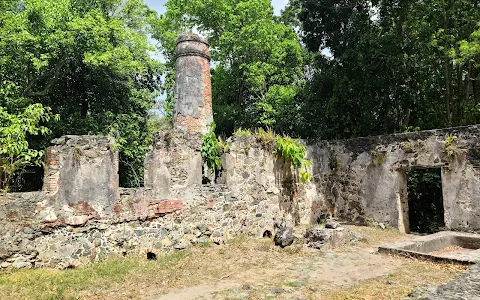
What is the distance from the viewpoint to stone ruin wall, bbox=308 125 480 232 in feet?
29.1

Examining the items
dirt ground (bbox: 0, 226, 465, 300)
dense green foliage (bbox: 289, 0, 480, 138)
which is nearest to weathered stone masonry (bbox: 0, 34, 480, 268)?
dirt ground (bbox: 0, 226, 465, 300)

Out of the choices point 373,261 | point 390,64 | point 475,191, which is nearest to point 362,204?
point 475,191

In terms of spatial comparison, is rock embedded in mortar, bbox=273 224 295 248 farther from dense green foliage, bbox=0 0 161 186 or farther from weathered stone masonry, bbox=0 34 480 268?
dense green foliage, bbox=0 0 161 186

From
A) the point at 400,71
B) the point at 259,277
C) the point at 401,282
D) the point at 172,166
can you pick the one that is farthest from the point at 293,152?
the point at 400,71

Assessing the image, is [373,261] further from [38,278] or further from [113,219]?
[38,278]

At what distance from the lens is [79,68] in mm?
14742

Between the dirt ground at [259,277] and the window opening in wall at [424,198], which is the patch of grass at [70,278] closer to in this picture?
the dirt ground at [259,277]

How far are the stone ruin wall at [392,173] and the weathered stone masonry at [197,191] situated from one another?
0.03m

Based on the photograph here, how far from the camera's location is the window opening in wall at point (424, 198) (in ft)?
38.5

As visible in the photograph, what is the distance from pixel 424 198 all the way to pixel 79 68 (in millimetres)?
13374

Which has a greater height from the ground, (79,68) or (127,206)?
(79,68)

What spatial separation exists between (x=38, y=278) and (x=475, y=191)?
29.7ft

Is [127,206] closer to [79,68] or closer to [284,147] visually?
[284,147]

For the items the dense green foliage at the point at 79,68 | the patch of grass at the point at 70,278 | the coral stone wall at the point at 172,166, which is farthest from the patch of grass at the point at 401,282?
the dense green foliage at the point at 79,68
